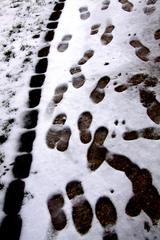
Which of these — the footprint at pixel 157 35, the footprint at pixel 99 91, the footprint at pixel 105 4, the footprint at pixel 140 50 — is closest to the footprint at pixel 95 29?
the footprint at pixel 105 4

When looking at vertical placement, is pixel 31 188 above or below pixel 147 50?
below

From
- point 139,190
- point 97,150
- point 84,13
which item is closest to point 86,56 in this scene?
point 84,13

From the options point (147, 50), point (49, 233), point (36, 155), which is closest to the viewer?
point (49, 233)

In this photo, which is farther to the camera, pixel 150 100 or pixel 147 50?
pixel 147 50

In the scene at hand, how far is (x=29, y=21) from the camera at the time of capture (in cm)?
379

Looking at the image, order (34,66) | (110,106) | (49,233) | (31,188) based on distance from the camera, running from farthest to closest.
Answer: (34,66), (110,106), (31,188), (49,233)

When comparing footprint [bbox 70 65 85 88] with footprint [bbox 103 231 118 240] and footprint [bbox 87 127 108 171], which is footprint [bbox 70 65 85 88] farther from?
footprint [bbox 103 231 118 240]

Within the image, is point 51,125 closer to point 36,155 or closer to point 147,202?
point 36,155

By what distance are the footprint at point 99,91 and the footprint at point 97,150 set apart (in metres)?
0.34

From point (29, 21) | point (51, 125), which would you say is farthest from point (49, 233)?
point (29, 21)

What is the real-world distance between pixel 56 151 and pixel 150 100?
0.84m

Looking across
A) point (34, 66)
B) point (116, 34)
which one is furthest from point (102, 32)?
point (34, 66)

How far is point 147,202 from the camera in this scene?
6.24 ft

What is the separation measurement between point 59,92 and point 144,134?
0.92 metres
